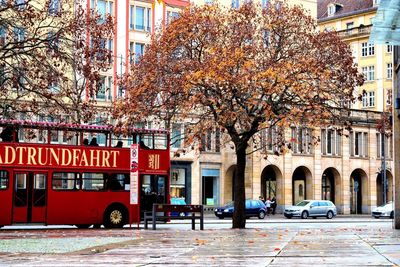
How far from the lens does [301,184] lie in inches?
3086

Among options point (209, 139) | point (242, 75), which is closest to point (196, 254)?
point (242, 75)

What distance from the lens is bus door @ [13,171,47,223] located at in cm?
3278

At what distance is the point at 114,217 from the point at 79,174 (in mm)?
2661

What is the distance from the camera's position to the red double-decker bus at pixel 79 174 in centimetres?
3262

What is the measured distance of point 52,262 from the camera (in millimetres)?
15023

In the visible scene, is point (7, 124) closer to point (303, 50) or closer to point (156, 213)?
point (156, 213)

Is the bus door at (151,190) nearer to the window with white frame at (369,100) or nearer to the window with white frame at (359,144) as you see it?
the window with white frame at (359,144)

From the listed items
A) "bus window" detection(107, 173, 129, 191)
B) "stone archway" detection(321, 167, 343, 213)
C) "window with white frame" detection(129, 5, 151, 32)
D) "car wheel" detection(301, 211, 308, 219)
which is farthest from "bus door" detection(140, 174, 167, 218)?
"stone archway" detection(321, 167, 343, 213)

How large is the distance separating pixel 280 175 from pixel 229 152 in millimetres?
6229

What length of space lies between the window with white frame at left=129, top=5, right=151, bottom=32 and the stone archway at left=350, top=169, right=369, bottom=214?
27.5 metres

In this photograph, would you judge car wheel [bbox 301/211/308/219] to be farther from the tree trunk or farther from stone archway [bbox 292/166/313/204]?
the tree trunk

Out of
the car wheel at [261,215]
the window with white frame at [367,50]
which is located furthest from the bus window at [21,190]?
the window with white frame at [367,50]

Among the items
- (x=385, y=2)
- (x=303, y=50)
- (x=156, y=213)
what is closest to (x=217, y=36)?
(x=303, y=50)

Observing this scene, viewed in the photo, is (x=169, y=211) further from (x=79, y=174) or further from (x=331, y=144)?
(x=331, y=144)
